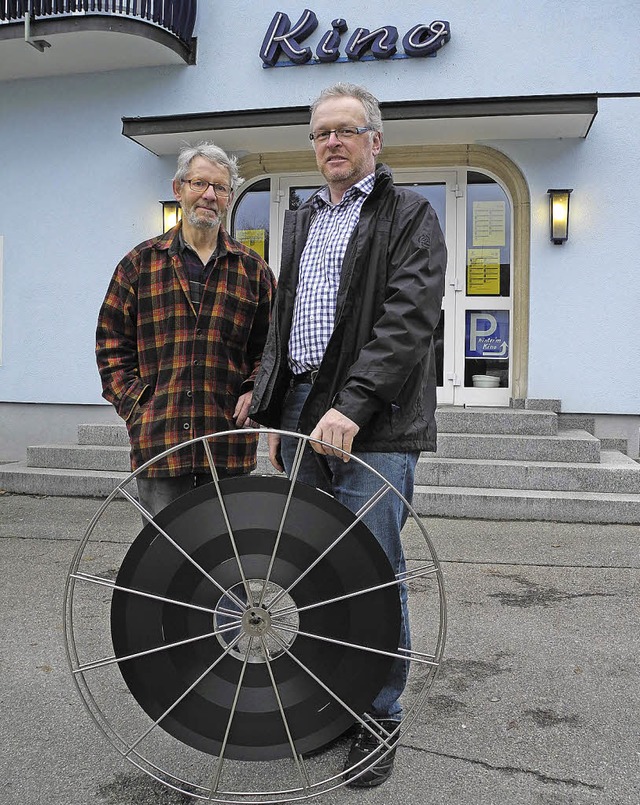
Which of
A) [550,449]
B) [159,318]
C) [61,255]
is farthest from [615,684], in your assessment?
[61,255]

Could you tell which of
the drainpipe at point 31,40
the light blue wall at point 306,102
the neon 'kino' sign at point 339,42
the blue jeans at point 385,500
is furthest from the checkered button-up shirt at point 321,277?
the drainpipe at point 31,40

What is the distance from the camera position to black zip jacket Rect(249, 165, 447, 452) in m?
2.15

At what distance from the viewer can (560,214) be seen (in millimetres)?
7590

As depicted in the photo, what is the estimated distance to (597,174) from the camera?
299 inches

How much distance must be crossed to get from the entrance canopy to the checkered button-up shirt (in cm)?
482

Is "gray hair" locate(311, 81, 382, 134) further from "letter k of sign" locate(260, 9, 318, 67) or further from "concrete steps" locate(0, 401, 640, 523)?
"letter k of sign" locate(260, 9, 318, 67)

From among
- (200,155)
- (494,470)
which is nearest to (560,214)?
(494,470)

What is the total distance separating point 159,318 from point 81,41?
6.45 metres

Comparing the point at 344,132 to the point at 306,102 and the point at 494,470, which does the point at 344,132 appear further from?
the point at 306,102

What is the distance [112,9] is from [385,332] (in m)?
7.20

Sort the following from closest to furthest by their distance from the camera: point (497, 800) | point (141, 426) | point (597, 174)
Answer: point (497, 800) < point (141, 426) < point (597, 174)

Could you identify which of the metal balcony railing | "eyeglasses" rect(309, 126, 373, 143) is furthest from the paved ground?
the metal balcony railing

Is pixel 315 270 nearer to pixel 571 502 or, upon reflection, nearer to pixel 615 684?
pixel 615 684

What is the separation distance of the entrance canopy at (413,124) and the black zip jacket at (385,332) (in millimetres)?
4978
